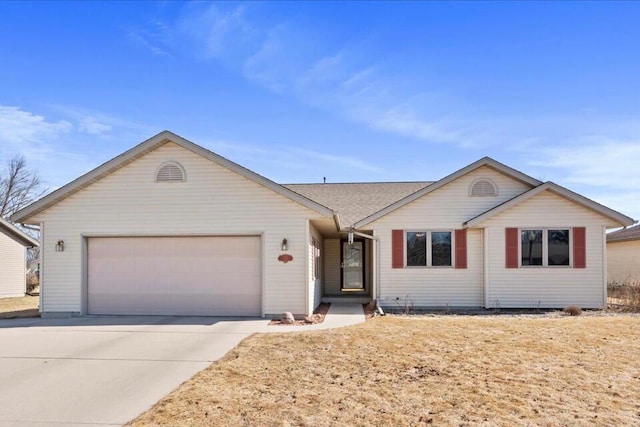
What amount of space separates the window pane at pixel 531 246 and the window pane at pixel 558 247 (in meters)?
0.36

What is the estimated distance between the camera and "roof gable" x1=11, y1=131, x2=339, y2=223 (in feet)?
43.0

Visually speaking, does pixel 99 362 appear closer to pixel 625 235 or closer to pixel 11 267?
pixel 11 267

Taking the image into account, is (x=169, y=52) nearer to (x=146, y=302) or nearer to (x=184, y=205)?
(x=184, y=205)

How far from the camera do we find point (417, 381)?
6562 mm

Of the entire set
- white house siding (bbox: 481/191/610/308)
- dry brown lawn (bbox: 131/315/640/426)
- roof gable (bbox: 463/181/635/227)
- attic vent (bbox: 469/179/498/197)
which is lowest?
dry brown lawn (bbox: 131/315/640/426)

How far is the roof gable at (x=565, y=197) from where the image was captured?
14.9 m

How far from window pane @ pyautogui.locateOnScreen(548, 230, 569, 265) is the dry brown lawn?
4925mm

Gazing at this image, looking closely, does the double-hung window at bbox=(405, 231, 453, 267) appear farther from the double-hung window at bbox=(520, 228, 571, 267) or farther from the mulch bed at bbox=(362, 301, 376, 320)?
the double-hung window at bbox=(520, 228, 571, 267)

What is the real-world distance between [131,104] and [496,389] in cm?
1421

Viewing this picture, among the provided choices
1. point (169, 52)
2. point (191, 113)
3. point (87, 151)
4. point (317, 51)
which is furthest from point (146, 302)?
point (87, 151)

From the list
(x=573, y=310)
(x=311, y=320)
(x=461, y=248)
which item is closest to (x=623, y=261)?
(x=573, y=310)

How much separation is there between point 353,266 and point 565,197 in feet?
34.0

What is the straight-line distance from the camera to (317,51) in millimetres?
13445

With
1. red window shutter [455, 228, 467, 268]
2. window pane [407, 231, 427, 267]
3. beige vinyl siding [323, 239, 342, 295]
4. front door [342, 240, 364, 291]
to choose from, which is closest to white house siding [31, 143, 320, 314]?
window pane [407, 231, 427, 267]
